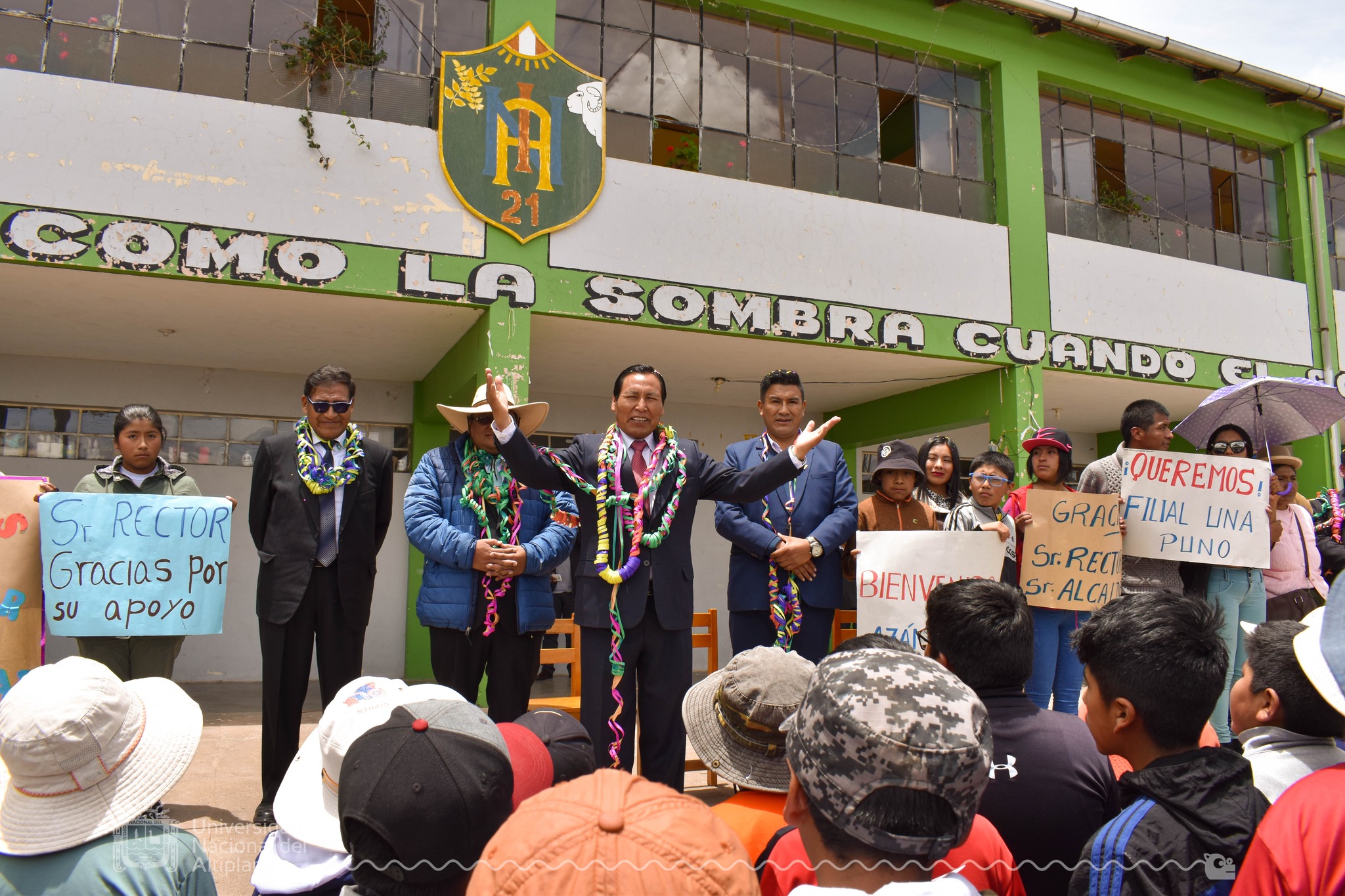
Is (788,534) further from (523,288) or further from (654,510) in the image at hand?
(523,288)

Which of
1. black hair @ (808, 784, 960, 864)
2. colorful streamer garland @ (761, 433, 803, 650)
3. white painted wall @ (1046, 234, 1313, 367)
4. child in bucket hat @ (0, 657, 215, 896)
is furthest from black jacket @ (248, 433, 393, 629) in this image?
white painted wall @ (1046, 234, 1313, 367)

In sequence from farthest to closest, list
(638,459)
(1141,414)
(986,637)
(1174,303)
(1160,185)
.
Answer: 1. (1160,185)
2. (1174,303)
3. (1141,414)
4. (638,459)
5. (986,637)

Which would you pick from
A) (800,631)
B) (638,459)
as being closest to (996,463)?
(800,631)

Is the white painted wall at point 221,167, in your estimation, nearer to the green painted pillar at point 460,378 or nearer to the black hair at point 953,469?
the green painted pillar at point 460,378

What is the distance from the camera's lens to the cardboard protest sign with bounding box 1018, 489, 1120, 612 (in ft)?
13.8

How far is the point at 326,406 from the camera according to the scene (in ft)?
12.0

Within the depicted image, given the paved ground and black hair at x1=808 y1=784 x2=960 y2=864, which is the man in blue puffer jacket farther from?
black hair at x1=808 y1=784 x2=960 y2=864

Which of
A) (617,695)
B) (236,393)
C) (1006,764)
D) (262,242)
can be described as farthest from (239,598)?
(1006,764)

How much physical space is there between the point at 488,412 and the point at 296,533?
36.9 inches

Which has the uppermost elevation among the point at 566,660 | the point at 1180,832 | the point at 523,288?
the point at 523,288

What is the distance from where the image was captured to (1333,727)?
5.49 ft

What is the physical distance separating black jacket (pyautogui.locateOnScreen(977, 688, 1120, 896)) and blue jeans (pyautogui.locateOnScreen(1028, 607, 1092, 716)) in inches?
92.4

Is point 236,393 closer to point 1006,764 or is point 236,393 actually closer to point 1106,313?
point 1006,764

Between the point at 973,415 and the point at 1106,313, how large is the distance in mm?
1766
